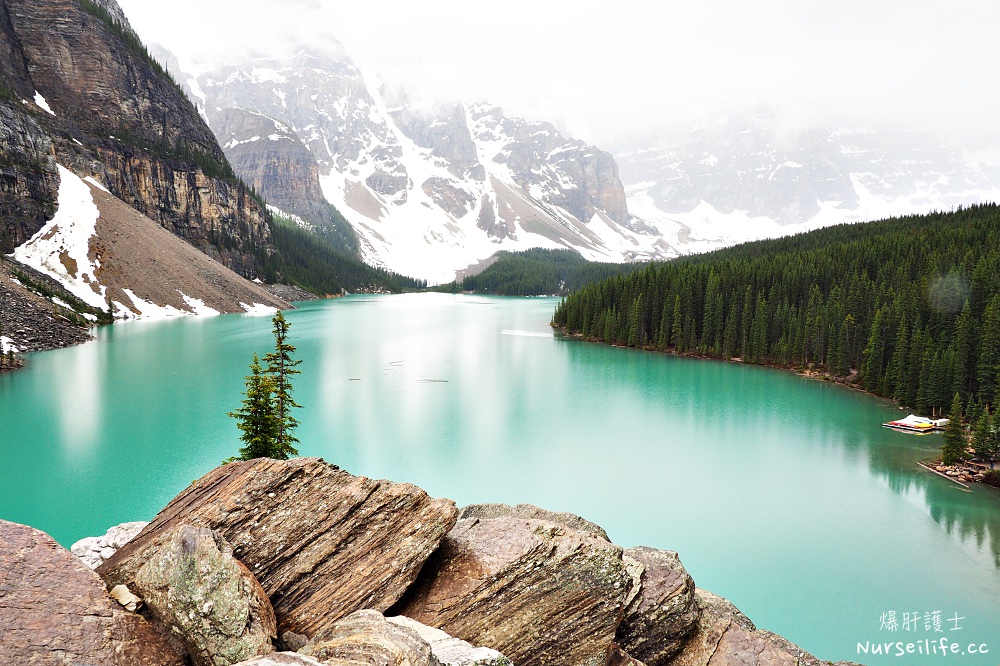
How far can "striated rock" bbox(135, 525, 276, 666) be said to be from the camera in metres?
5.55

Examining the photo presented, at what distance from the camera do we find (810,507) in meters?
21.0

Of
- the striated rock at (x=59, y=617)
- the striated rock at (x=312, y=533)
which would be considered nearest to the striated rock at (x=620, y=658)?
the striated rock at (x=312, y=533)

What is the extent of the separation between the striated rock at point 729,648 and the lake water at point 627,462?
4.85 m

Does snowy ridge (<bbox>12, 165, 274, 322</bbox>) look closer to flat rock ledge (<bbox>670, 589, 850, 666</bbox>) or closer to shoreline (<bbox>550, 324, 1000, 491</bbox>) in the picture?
shoreline (<bbox>550, 324, 1000, 491</bbox>)

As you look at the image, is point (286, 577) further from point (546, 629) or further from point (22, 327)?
point (22, 327)

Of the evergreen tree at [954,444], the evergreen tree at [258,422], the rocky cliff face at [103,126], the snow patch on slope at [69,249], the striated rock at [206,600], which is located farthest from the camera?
the rocky cliff face at [103,126]

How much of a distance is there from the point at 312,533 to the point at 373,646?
260 centimetres

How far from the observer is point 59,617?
514 centimetres

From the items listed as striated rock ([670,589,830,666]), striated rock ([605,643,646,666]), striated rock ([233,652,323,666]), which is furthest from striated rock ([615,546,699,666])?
striated rock ([233,652,323,666])

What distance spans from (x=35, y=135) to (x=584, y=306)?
87053 mm

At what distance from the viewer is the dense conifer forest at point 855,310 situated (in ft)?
128

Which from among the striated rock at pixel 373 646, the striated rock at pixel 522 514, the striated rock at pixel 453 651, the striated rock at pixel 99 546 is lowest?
the striated rock at pixel 522 514

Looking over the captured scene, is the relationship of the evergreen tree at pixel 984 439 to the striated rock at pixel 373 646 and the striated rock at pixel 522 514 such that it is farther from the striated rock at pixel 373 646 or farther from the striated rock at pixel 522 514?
the striated rock at pixel 373 646

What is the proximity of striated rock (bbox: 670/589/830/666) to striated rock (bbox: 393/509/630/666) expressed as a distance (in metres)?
2.36
